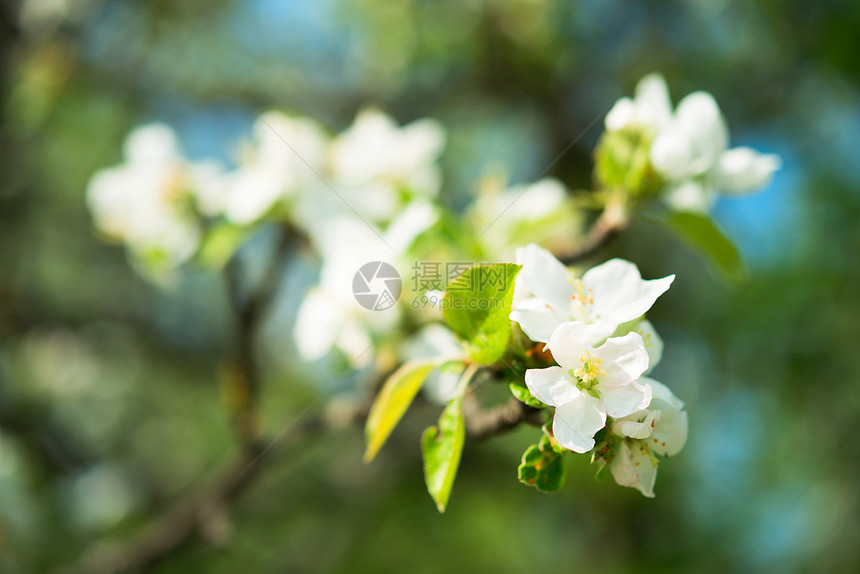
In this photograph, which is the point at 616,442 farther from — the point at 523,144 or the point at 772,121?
the point at 523,144

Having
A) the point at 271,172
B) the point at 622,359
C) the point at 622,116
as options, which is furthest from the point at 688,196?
the point at 271,172

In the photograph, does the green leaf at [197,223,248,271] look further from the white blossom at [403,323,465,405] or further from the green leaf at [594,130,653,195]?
the green leaf at [594,130,653,195]

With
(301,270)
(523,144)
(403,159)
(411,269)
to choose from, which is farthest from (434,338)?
(523,144)

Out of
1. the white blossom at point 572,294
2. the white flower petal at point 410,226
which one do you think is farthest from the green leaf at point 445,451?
the white flower petal at point 410,226

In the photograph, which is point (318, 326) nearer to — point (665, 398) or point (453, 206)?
point (665, 398)

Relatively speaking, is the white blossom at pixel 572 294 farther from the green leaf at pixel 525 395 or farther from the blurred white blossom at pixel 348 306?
the blurred white blossom at pixel 348 306

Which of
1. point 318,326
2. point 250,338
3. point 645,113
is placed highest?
point 645,113

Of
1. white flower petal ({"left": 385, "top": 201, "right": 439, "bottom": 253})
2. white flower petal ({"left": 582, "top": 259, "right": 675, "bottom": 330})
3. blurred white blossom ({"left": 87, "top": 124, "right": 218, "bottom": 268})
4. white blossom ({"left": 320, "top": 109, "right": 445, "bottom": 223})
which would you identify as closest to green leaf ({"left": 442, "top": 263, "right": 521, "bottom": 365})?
white flower petal ({"left": 582, "top": 259, "right": 675, "bottom": 330})
